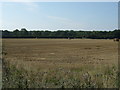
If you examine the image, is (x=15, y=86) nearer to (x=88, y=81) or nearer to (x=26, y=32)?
(x=88, y=81)

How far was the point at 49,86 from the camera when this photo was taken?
7.14m

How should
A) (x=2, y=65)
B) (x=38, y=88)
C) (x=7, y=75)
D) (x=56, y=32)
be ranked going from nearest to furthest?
(x=38, y=88) < (x=7, y=75) < (x=2, y=65) < (x=56, y=32)

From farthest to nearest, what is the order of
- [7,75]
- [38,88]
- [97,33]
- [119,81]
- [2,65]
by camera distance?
[97,33], [2,65], [7,75], [119,81], [38,88]

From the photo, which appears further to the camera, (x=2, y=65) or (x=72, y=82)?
(x=2, y=65)

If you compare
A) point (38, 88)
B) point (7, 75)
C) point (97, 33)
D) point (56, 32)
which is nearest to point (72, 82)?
point (38, 88)

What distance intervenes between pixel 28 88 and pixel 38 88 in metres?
0.28

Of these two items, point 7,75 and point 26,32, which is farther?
point 26,32

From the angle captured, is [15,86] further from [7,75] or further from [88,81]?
[88,81]

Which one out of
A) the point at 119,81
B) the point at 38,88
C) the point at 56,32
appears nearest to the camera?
the point at 38,88

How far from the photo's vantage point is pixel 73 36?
579 ft

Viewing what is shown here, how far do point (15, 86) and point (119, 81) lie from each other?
2.95 meters

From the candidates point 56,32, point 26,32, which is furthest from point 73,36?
point 26,32

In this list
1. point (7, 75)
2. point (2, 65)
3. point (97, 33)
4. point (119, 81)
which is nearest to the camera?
point (119, 81)

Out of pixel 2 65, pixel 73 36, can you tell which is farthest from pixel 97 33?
pixel 2 65
